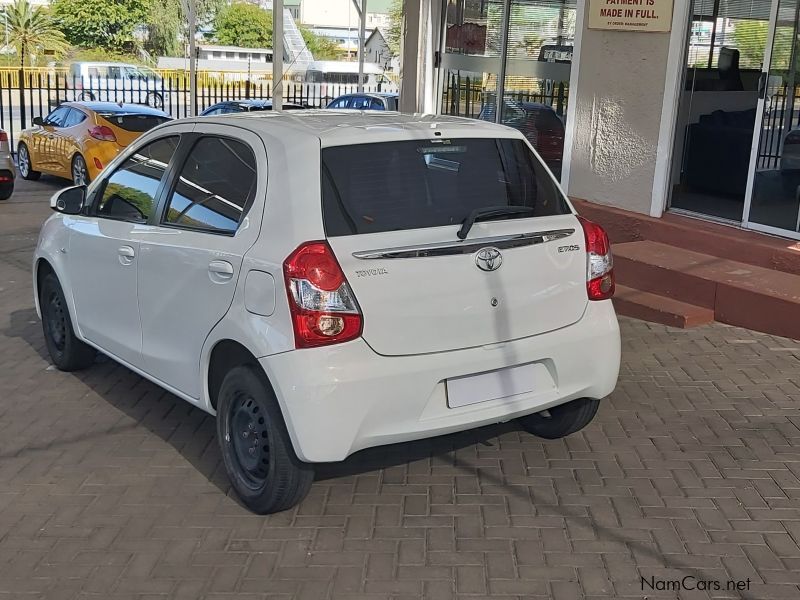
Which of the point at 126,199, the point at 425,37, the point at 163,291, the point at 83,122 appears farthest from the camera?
the point at 83,122

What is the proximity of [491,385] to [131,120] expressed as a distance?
11.7 metres

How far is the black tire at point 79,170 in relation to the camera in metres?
14.5

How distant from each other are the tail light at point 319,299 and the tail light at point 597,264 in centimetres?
123

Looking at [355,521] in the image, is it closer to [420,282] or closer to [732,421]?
[420,282]

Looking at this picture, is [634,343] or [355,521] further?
[634,343]

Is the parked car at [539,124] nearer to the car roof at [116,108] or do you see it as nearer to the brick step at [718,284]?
the brick step at [718,284]

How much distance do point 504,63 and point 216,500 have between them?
7.53 m

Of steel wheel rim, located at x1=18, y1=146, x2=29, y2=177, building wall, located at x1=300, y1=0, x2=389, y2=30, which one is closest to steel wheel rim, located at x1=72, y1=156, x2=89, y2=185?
steel wheel rim, located at x1=18, y1=146, x2=29, y2=177

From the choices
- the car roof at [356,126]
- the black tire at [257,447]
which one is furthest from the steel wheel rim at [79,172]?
the black tire at [257,447]

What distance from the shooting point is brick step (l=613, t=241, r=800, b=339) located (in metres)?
7.01

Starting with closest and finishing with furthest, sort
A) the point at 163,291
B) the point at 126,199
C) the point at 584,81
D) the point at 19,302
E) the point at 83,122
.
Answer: the point at 163,291
the point at 126,199
the point at 19,302
the point at 584,81
the point at 83,122

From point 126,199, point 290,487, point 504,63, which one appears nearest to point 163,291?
point 126,199

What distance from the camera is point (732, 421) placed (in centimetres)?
546

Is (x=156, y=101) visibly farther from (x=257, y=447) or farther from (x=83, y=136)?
(x=257, y=447)
